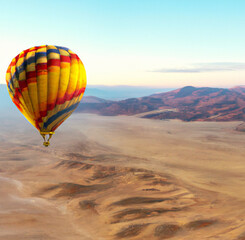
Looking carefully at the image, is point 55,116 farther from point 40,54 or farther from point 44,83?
point 40,54

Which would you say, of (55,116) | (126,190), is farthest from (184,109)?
(55,116)

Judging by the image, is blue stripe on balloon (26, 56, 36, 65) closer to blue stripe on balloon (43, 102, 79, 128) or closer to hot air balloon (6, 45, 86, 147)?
hot air balloon (6, 45, 86, 147)

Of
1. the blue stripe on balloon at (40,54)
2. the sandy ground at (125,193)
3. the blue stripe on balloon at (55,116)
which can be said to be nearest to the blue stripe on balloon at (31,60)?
the blue stripe on balloon at (40,54)

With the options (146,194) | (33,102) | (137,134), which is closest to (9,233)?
(33,102)

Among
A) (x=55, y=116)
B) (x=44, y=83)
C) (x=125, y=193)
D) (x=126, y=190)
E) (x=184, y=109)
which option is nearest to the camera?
(x=44, y=83)

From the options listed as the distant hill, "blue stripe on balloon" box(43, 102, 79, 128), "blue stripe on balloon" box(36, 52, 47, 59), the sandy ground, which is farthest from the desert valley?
the distant hill

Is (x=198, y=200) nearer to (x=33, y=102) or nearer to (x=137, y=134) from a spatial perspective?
(x=33, y=102)

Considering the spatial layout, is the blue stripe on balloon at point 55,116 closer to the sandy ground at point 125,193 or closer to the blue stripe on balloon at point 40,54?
the blue stripe on balloon at point 40,54
